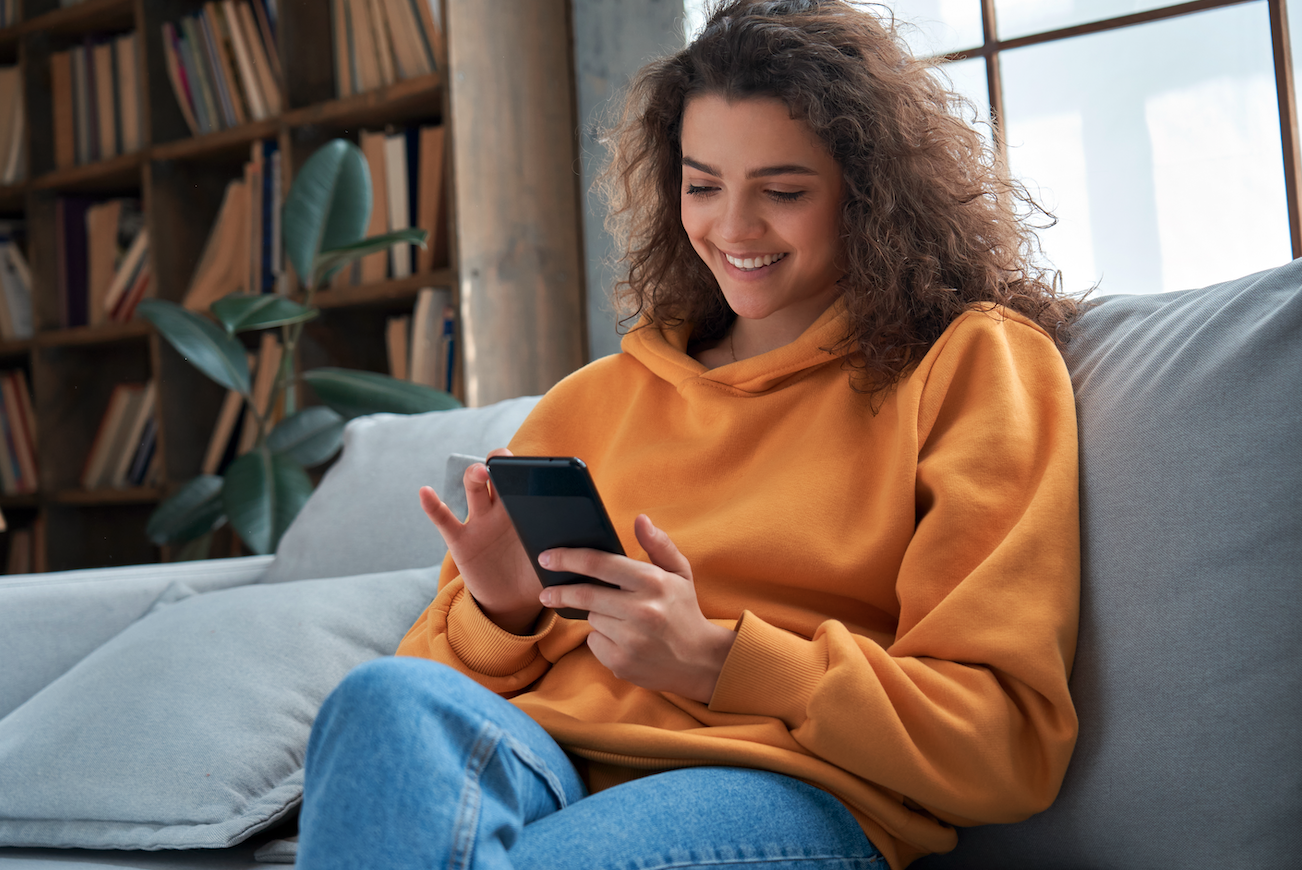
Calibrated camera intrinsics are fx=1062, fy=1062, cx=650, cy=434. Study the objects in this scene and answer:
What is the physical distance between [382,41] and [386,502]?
129 centimetres

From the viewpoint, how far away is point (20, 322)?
9.96 ft

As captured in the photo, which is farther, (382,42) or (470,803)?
(382,42)

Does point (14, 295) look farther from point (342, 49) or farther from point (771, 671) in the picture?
point (771, 671)

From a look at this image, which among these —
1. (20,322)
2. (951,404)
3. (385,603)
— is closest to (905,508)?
(951,404)

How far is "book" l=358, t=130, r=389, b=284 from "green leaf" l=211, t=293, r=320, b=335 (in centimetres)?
27

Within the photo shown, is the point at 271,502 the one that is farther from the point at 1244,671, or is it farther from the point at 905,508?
the point at 1244,671

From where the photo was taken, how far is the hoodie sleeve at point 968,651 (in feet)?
2.56

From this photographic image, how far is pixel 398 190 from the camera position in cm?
235

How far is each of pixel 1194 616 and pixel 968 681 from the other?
173mm

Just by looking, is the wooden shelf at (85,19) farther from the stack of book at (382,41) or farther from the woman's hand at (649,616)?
the woman's hand at (649,616)

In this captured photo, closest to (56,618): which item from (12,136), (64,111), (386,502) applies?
(386,502)

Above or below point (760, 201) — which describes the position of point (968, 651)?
below

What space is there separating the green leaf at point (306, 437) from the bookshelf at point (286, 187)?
0.29 metres

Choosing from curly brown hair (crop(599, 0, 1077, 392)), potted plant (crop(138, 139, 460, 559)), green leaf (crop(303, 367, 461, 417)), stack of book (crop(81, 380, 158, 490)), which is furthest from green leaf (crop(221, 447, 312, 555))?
curly brown hair (crop(599, 0, 1077, 392))
